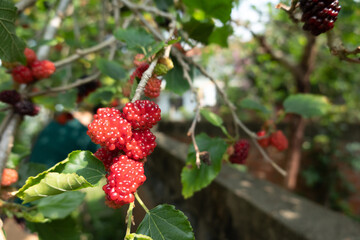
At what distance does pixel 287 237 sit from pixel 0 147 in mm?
1082

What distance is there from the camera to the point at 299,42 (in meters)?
2.94

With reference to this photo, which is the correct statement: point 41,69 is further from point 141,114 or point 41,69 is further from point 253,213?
point 253,213

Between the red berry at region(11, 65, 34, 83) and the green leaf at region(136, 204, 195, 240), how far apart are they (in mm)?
599

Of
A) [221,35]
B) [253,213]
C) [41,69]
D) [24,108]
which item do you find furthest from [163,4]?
[253,213]

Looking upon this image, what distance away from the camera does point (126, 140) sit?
0.43 metres

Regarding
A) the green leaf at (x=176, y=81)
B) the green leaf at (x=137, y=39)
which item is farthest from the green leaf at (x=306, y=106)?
the green leaf at (x=137, y=39)

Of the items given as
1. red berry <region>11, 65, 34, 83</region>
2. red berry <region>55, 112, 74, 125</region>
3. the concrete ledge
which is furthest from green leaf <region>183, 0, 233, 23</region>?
red berry <region>55, 112, 74, 125</region>

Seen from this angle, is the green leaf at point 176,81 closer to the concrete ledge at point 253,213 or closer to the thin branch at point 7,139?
the thin branch at point 7,139

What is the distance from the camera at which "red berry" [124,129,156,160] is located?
426 mm

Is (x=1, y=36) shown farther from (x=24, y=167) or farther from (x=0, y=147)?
(x=24, y=167)

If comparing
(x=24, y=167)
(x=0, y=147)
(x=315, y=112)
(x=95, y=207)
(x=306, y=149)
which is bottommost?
(x=95, y=207)

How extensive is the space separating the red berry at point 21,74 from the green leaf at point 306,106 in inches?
36.3

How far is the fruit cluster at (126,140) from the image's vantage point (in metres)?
0.41

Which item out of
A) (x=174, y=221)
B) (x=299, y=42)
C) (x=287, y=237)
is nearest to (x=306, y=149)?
(x=299, y=42)
